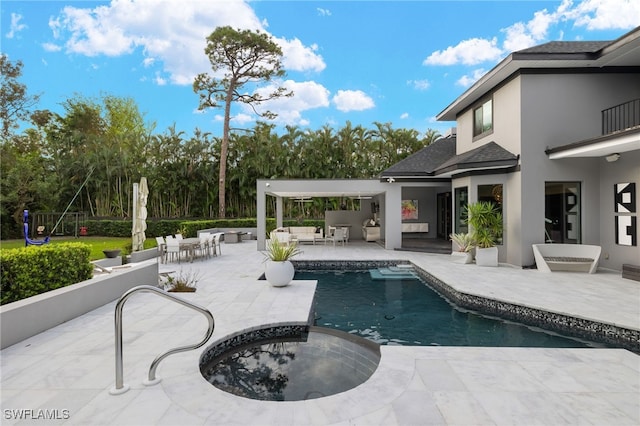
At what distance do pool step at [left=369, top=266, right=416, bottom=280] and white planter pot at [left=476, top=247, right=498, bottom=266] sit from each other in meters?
2.03

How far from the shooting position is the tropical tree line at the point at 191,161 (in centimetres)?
2111

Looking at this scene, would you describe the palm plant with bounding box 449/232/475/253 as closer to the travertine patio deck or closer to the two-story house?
the two-story house

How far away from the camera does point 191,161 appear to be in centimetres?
2186

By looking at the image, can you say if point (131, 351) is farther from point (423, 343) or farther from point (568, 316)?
point (568, 316)

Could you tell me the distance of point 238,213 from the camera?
890 inches

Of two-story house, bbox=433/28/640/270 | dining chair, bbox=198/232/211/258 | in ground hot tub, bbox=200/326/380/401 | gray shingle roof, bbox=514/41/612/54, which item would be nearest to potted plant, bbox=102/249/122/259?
dining chair, bbox=198/232/211/258

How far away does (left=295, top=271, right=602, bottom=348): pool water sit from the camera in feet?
16.8

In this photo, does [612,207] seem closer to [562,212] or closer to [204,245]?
[562,212]

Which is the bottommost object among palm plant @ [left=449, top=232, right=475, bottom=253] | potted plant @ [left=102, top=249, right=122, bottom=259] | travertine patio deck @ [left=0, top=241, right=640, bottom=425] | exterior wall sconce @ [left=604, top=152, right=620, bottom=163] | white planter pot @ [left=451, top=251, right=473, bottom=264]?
travertine patio deck @ [left=0, top=241, right=640, bottom=425]

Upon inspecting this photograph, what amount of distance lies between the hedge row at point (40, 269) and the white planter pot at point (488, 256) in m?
9.66

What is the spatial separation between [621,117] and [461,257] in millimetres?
5660

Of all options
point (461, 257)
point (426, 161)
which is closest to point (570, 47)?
point (426, 161)

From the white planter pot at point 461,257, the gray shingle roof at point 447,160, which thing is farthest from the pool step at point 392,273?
the gray shingle roof at point 447,160

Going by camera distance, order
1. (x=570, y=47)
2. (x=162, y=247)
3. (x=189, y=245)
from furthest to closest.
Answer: (x=162, y=247) < (x=189, y=245) < (x=570, y=47)
